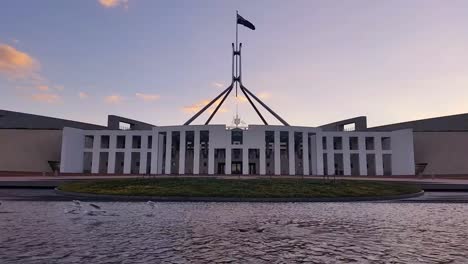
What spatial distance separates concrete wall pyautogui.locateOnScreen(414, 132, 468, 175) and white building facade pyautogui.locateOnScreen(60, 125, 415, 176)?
23.7 feet

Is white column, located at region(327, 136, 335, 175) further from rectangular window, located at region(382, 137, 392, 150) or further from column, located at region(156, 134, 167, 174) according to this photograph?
column, located at region(156, 134, 167, 174)

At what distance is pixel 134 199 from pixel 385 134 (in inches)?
2114

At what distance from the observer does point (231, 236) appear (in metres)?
10.1

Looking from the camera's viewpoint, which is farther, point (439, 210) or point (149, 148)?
point (149, 148)

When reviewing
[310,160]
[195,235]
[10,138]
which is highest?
[10,138]

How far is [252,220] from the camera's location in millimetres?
13258

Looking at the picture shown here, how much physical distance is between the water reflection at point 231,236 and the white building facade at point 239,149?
130 feet

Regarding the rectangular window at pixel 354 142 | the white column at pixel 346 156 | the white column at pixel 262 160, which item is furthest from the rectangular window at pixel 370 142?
the white column at pixel 262 160

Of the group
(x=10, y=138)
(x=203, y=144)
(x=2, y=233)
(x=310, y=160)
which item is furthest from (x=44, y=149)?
(x=2, y=233)

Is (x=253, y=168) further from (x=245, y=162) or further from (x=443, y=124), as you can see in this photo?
(x=443, y=124)

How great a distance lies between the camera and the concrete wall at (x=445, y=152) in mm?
62938

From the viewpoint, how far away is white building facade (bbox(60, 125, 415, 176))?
182 feet

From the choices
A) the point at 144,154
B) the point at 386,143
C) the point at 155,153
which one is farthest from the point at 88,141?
the point at 386,143

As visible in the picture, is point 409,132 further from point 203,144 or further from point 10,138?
point 10,138
